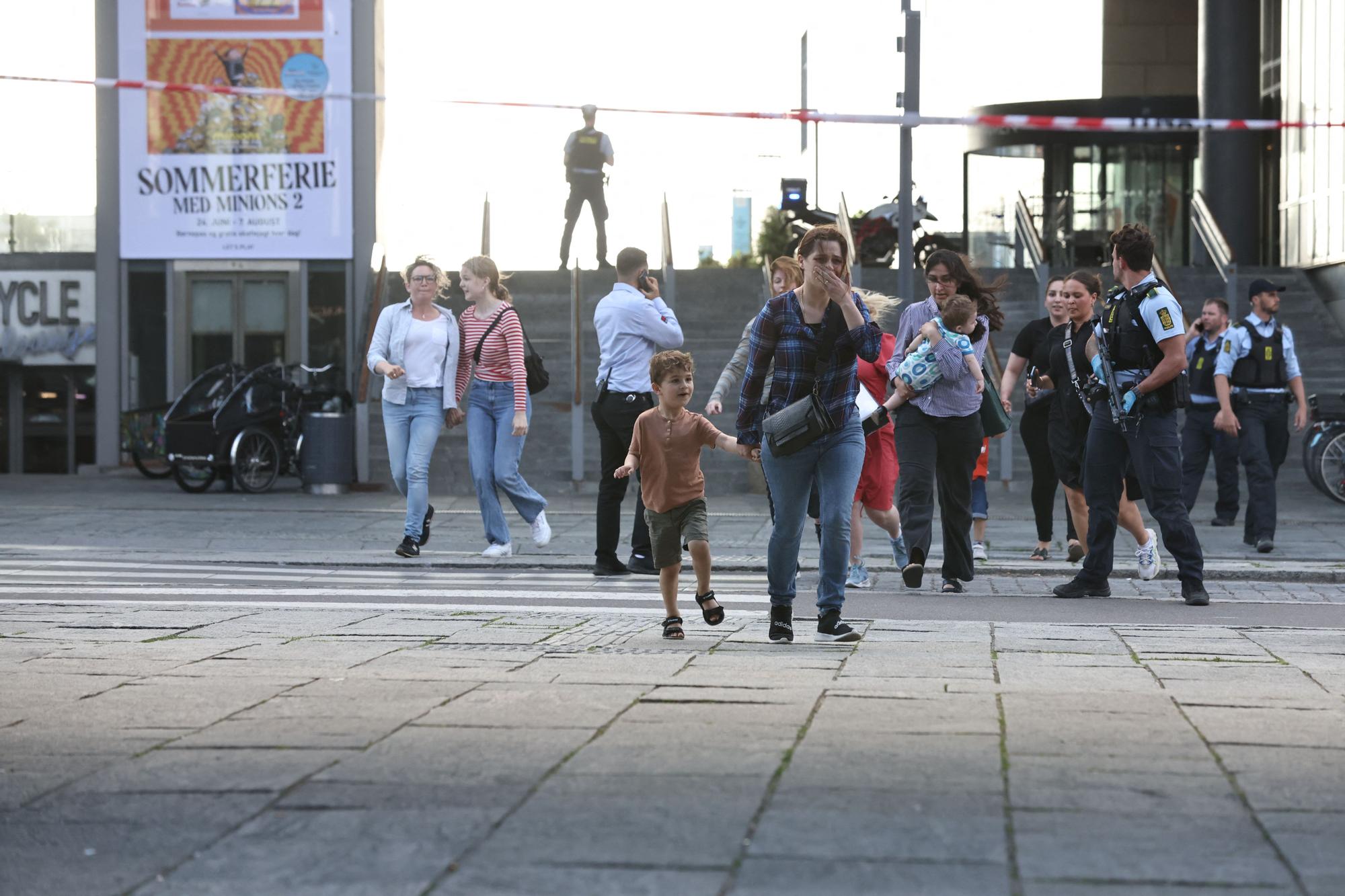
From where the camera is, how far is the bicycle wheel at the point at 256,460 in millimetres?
16281

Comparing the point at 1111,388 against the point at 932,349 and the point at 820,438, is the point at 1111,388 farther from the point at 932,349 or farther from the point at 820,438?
the point at 820,438

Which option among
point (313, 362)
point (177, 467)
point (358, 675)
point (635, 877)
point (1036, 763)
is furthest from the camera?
point (313, 362)

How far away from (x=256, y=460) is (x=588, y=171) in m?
5.29

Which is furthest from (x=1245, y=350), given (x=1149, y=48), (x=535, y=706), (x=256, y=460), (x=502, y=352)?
(x=1149, y=48)

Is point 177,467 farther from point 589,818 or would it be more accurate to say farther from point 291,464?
point 589,818

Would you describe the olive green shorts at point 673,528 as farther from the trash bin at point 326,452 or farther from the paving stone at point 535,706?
the trash bin at point 326,452

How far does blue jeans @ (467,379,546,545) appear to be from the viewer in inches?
396

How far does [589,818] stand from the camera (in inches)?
135

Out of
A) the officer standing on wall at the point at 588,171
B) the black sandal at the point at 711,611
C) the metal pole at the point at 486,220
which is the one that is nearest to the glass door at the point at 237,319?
the metal pole at the point at 486,220

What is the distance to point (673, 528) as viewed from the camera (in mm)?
6699

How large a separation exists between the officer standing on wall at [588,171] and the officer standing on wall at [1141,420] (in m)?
11.6

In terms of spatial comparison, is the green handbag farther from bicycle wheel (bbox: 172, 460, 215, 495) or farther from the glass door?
the glass door

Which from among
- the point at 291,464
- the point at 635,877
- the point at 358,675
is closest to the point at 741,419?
the point at 358,675

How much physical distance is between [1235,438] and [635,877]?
9.59m
